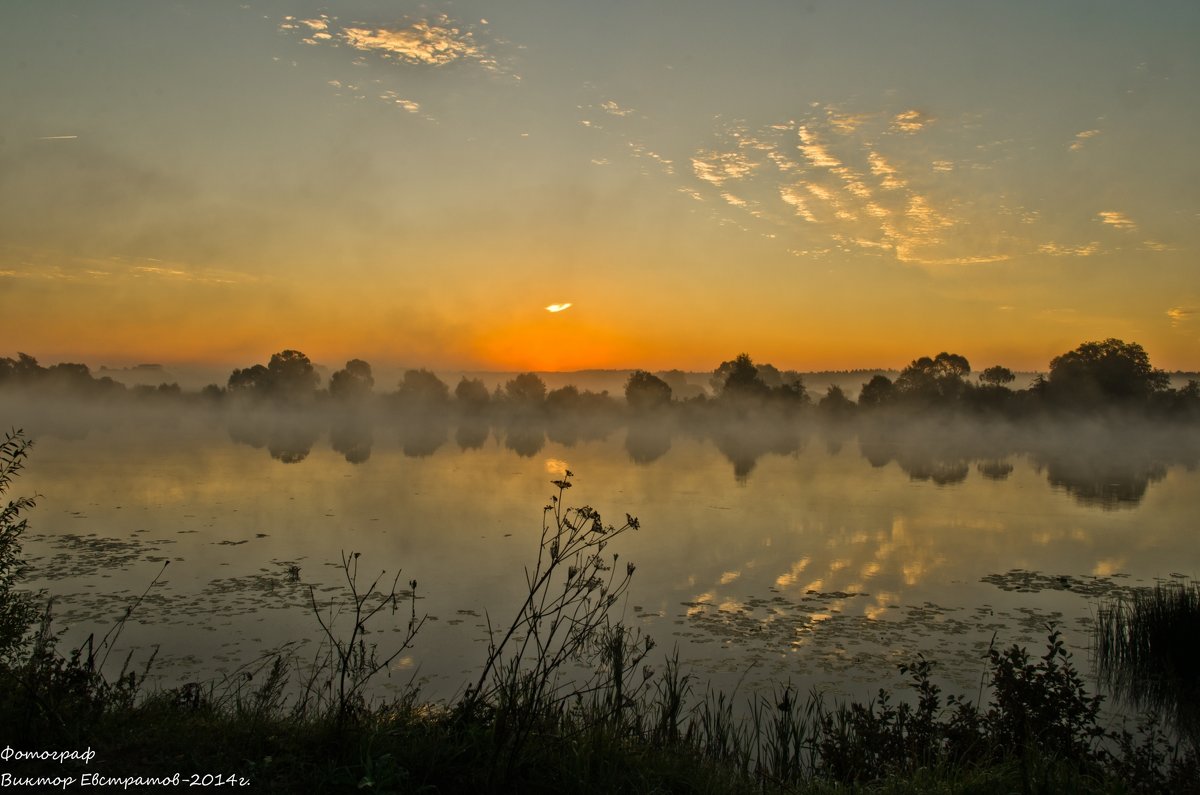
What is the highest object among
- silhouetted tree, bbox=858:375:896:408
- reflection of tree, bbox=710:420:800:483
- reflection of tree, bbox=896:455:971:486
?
silhouetted tree, bbox=858:375:896:408

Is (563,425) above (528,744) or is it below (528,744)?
below

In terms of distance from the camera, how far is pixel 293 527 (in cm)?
2253

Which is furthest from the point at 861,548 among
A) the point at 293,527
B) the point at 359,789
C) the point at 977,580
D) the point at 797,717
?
the point at 359,789

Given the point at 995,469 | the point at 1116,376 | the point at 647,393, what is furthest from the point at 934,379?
the point at 995,469

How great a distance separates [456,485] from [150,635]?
77.6 feet

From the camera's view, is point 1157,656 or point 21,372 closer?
point 1157,656

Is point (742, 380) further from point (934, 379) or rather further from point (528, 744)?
point (528, 744)

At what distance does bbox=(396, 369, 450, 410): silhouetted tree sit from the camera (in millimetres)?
130750

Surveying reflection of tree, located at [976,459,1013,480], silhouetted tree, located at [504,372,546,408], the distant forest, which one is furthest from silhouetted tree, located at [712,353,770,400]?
reflection of tree, located at [976,459,1013,480]

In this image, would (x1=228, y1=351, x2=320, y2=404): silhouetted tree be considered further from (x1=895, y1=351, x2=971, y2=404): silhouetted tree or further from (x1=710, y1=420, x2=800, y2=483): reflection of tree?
(x1=895, y1=351, x2=971, y2=404): silhouetted tree

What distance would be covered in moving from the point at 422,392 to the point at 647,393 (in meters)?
40.8

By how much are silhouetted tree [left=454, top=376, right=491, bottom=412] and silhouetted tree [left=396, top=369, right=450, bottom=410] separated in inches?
238

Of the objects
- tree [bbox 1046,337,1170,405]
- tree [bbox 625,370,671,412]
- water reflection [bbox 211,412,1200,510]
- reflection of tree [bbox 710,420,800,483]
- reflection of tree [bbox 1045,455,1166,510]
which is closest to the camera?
reflection of tree [bbox 1045,455,1166,510]

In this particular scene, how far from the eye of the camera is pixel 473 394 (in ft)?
409
